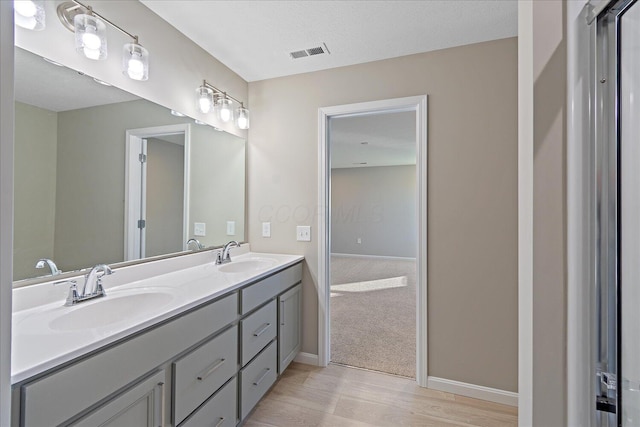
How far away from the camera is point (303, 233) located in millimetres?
2412

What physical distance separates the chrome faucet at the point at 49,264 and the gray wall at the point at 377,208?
544 centimetres

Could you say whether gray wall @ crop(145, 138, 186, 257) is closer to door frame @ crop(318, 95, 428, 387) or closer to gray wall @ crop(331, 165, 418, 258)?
door frame @ crop(318, 95, 428, 387)

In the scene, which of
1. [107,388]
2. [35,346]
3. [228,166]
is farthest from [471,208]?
[35,346]

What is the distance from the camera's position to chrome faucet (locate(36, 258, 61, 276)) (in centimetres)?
121

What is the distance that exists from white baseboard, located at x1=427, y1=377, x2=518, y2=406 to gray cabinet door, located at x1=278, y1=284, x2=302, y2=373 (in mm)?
1028

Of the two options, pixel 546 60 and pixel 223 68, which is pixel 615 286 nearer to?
pixel 546 60

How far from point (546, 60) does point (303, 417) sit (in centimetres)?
205

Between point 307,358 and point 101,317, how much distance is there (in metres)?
1.62

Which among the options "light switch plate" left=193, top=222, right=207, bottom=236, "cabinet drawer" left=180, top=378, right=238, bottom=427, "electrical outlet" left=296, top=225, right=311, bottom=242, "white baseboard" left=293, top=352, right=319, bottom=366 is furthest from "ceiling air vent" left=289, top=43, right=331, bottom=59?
"white baseboard" left=293, top=352, right=319, bottom=366

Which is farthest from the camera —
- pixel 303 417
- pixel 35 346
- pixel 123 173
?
pixel 303 417

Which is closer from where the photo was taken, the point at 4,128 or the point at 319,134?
the point at 4,128

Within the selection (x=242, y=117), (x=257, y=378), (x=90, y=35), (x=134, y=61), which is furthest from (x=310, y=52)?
(x=257, y=378)

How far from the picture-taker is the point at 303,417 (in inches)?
69.2

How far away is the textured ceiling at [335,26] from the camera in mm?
1641
